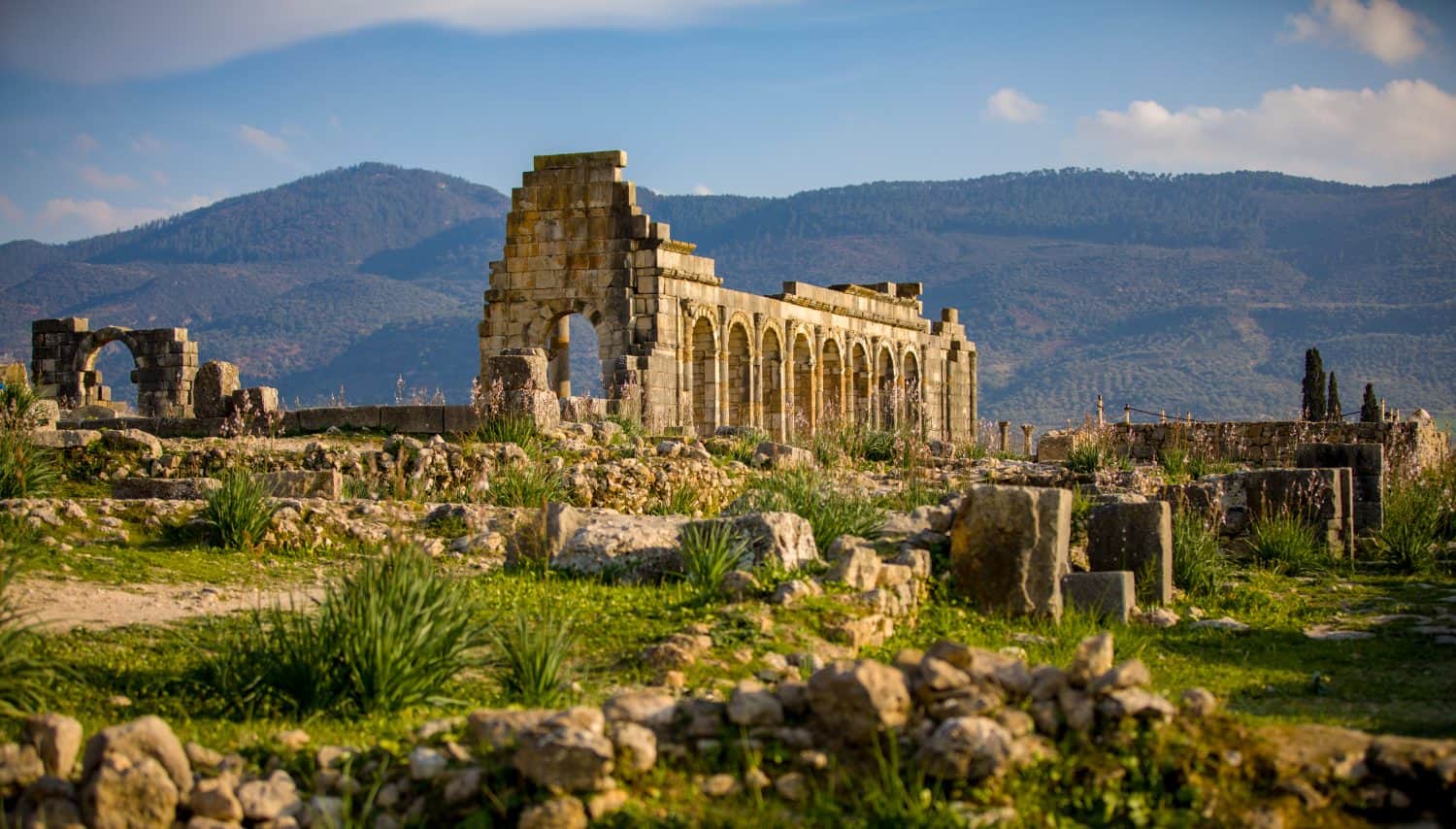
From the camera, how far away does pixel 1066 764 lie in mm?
7191

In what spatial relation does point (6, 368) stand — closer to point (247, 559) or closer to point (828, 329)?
point (828, 329)

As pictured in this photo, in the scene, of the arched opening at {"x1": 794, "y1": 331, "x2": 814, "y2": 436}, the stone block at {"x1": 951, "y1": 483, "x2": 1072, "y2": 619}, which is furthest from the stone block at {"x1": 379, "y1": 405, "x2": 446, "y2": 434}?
the arched opening at {"x1": 794, "y1": 331, "x2": 814, "y2": 436}

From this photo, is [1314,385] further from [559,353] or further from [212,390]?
[212,390]

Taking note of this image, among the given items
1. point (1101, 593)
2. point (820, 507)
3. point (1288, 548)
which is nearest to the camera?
point (1101, 593)

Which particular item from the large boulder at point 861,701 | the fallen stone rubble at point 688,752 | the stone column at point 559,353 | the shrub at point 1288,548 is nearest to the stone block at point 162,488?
the fallen stone rubble at point 688,752

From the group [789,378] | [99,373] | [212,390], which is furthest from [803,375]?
[99,373]

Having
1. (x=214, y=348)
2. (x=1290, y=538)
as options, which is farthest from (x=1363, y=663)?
(x=214, y=348)

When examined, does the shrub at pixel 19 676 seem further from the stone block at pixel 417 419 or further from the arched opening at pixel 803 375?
the arched opening at pixel 803 375

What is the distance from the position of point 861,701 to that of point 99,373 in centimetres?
3709

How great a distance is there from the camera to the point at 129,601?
35.6ft

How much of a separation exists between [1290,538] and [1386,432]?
1193cm

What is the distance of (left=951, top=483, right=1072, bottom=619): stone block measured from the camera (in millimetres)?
11859

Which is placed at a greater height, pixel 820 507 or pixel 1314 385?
pixel 1314 385

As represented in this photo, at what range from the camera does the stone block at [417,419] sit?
A: 22203 millimetres
